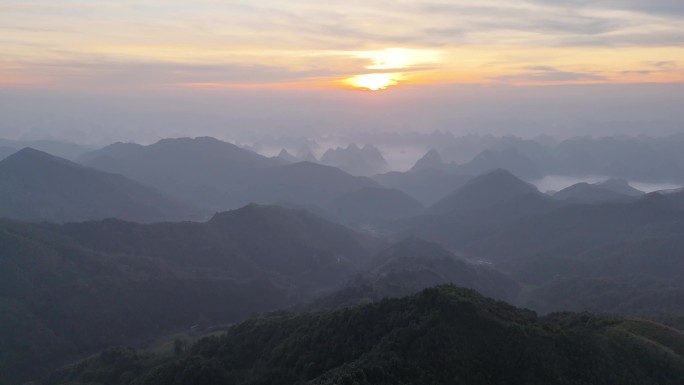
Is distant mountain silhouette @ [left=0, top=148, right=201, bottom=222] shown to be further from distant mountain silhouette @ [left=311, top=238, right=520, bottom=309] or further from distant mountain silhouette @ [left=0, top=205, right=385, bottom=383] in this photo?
distant mountain silhouette @ [left=311, top=238, right=520, bottom=309]

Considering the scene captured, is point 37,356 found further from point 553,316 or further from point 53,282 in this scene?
point 553,316

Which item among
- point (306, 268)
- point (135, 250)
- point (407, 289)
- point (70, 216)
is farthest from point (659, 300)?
point (70, 216)

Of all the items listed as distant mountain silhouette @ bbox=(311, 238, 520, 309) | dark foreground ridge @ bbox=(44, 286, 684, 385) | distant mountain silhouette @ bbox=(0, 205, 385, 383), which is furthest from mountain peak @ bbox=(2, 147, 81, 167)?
dark foreground ridge @ bbox=(44, 286, 684, 385)

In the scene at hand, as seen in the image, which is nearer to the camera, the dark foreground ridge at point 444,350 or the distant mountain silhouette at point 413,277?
the dark foreground ridge at point 444,350

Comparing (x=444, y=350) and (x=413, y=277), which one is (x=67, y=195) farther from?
(x=444, y=350)

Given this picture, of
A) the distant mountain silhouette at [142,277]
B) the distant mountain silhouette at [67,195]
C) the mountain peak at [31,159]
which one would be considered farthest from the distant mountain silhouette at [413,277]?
the mountain peak at [31,159]

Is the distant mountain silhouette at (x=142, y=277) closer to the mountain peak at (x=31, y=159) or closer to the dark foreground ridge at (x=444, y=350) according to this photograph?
the dark foreground ridge at (x=444, y=350)

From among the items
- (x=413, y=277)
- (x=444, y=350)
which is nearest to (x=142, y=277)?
(x=413, y=277)
